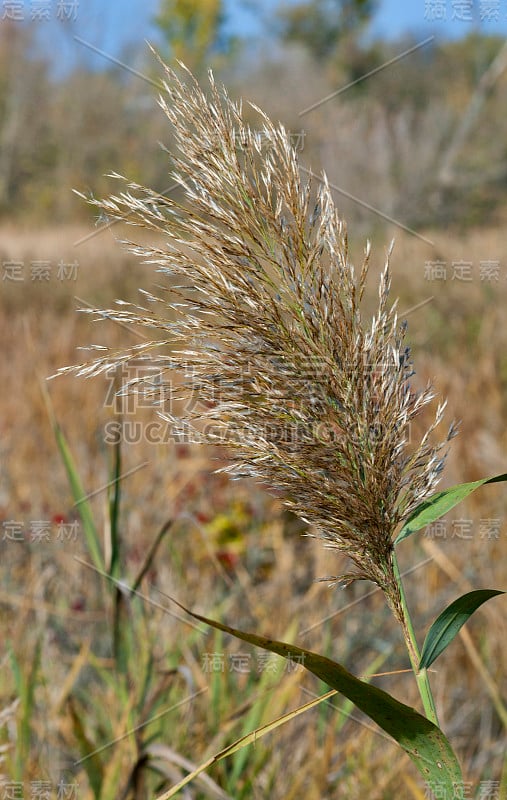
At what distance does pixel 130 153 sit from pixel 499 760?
722 inches

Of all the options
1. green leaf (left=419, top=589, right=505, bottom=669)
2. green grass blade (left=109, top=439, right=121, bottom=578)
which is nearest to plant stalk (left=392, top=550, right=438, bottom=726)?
green leaf (left=419, top=589, right=505, bottom=669)

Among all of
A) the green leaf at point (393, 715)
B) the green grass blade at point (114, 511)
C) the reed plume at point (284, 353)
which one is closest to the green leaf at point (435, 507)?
the reed plume at point (284, 353)

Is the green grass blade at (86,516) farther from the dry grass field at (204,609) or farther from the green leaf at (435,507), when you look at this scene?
the green leaf at (435,507)

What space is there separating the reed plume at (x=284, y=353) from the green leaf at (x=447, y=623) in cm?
4

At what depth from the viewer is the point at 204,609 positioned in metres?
2.71

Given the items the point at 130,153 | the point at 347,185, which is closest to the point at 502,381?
the point at 347,185

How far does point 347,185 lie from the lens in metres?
9.38

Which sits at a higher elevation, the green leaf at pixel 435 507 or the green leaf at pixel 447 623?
the green leaf at pixel 435 507

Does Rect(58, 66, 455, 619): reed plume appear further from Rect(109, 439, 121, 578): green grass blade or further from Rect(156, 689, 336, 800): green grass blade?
Rect(109, 439, 121, 578): green grass blade

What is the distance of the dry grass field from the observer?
61.8 inches

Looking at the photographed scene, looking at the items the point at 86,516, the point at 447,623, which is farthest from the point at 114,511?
the point at 447,623

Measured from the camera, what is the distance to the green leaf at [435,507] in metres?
0.75

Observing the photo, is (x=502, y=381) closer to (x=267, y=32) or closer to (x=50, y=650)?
(x=50, y=650)

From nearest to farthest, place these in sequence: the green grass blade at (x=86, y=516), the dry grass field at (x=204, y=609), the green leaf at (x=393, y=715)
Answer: the green leaf at (x=393, y=715) < the green grass blade at (x=86, y=516) < the dry grass field at (x=204, y=609)
